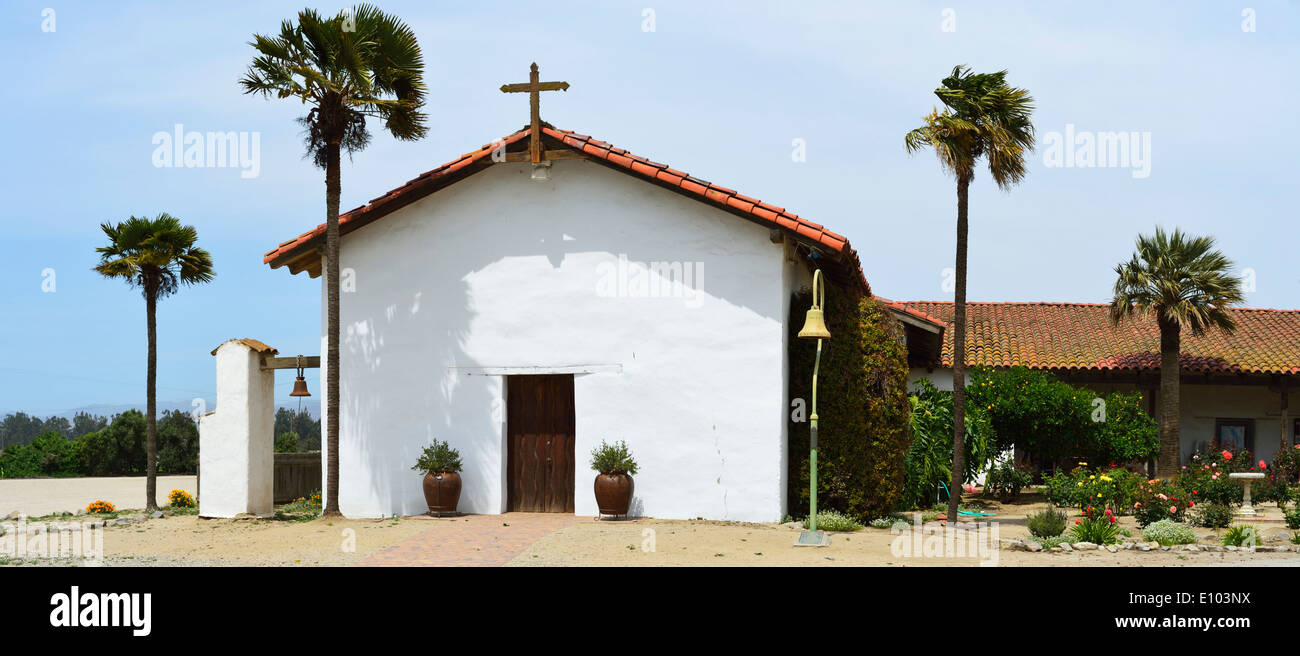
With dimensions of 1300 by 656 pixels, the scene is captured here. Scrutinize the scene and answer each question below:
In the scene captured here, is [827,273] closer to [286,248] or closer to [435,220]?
[435,220]

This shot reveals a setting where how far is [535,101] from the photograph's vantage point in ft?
49.5

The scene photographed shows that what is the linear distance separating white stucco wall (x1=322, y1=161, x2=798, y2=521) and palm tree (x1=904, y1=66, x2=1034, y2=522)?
8.98 ft

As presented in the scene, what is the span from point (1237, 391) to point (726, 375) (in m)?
17.1

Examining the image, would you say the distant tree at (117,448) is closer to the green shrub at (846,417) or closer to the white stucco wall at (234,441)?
the white stucco wall at (234,441)

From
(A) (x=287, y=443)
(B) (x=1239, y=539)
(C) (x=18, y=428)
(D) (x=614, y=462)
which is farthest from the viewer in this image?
(C) (x=18, y=428)

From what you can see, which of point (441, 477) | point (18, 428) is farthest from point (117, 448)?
point (18, 428)

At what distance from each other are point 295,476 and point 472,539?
8.73 metres

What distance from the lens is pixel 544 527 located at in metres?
13.9

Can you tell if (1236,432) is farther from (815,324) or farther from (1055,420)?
(815,324)

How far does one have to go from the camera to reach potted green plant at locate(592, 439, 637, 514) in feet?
47.2

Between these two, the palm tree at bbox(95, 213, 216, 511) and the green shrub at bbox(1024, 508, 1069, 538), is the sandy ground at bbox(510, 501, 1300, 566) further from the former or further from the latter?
the palm tree at bbox(95, 213, 216, 511)

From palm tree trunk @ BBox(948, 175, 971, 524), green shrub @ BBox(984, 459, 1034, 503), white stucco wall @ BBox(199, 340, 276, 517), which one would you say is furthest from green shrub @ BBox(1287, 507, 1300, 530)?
white stucco wall @ BBox(199, 340, 276, 517)
